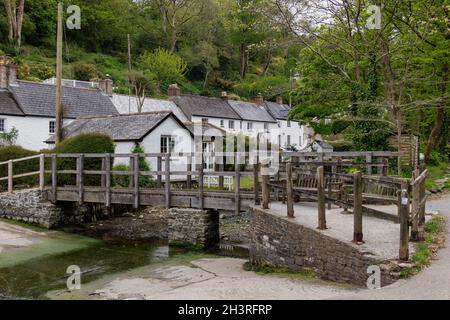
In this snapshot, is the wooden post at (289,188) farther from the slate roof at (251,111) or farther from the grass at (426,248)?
the slate roof at (251,111)

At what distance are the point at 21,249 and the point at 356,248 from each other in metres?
11.2

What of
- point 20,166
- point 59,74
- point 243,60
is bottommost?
point 20,166

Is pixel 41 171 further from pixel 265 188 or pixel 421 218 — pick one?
pixel 421 218

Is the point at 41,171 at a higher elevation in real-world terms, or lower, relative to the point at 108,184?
higher

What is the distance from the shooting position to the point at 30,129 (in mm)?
31312

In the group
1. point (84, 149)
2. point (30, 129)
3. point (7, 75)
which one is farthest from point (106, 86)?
point (84, 149)

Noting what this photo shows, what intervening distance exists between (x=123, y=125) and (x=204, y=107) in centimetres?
2013

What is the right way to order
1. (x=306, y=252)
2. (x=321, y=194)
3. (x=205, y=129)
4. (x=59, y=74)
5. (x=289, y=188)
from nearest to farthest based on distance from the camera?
1. (x=321, y=194)
2. (x=306, y=252)
3. (x=289, y=188)
4. (x=59, y=74)
5. (x=205, y=129)

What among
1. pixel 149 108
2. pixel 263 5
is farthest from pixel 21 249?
pixel 149 108

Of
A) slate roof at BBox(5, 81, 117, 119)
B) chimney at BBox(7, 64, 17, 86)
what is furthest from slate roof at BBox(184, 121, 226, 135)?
chimney at BBox(7, 64, 17, 86)

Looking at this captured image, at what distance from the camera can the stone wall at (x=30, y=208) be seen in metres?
19.7

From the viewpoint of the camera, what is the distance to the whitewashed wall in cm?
3048

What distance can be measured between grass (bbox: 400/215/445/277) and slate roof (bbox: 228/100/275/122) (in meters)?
39.6

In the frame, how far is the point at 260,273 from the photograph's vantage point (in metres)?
11.3
